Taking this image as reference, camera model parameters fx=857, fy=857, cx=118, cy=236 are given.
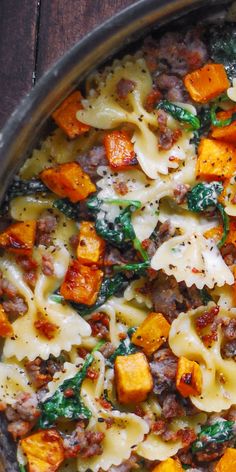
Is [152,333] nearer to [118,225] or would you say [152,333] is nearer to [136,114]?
[118,225]

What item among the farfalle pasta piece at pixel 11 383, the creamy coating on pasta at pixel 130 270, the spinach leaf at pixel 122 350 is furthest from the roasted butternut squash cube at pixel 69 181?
the farfalle pasta piece at pixel 11 383

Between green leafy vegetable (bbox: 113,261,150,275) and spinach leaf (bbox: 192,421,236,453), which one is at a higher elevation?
green leafy vegetable (bbox: 113,261,150,275)

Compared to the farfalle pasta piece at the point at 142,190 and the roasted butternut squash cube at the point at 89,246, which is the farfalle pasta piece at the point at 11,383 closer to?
the roasted butternut squash cube at the point at 89,246

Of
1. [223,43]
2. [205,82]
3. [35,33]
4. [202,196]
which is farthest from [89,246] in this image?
[35,33]

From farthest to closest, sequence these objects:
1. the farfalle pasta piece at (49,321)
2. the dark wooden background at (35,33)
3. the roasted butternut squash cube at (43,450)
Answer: the dark wooden background at (35,33), the farfalle pasta piece at (49,321), the roasted butternut squash cube at (43,450)

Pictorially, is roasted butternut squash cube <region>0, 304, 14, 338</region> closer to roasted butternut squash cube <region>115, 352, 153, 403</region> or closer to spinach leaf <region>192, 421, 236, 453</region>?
roasted butternut squash cube <region>115, 352, 153, 403</region>

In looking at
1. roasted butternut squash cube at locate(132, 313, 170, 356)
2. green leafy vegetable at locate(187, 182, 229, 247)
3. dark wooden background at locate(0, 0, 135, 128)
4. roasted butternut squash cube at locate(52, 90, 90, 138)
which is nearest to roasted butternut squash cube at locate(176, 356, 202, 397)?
roasted butternut squash cube at locate(132, 313, 170, 356)
